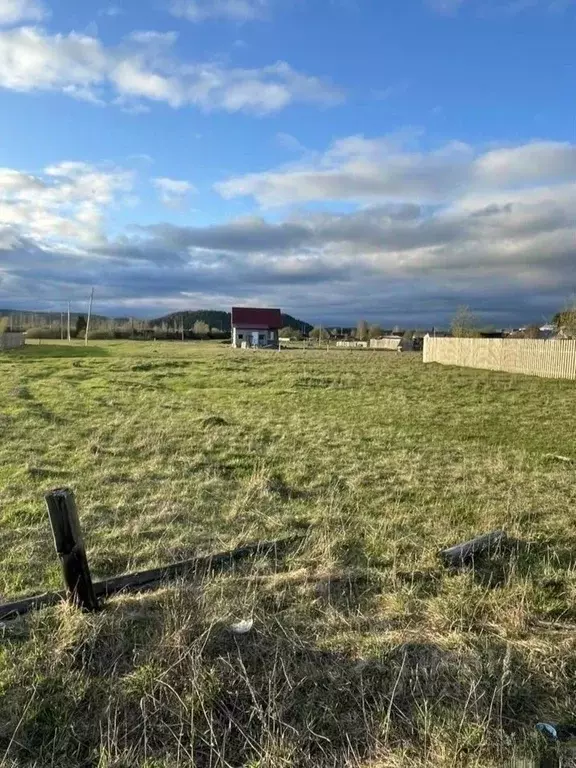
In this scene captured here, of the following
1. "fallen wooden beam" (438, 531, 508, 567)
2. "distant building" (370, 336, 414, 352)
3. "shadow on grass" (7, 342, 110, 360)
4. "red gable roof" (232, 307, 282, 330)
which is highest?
"red gable roof" (232, 307, 282, 330)

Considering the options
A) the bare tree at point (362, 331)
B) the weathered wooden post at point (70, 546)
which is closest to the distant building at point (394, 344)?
the bare tree at point (362, 331)

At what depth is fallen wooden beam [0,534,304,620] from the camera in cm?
378

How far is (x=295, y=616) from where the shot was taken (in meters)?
3.80

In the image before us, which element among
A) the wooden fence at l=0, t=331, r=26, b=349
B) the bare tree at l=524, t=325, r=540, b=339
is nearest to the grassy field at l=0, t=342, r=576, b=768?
the wooden fence at l=0, t=331, r=26, b=349

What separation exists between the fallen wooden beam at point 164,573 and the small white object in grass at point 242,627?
0.79 m

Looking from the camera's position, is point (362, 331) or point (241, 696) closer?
point (241, 696)

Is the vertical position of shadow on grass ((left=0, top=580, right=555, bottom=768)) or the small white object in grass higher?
the small white object in grass

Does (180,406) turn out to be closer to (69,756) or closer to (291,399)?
(291,399)

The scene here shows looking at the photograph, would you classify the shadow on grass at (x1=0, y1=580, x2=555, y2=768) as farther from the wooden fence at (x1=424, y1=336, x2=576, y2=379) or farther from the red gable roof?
the red gable roof

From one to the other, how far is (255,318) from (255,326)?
2110 mm

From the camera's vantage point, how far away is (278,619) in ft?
A: 12.2

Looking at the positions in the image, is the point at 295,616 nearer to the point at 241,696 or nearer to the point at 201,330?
the point at 241,696

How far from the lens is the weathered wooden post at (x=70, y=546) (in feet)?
11.8

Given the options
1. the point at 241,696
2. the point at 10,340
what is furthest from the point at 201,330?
the point at 241,696
